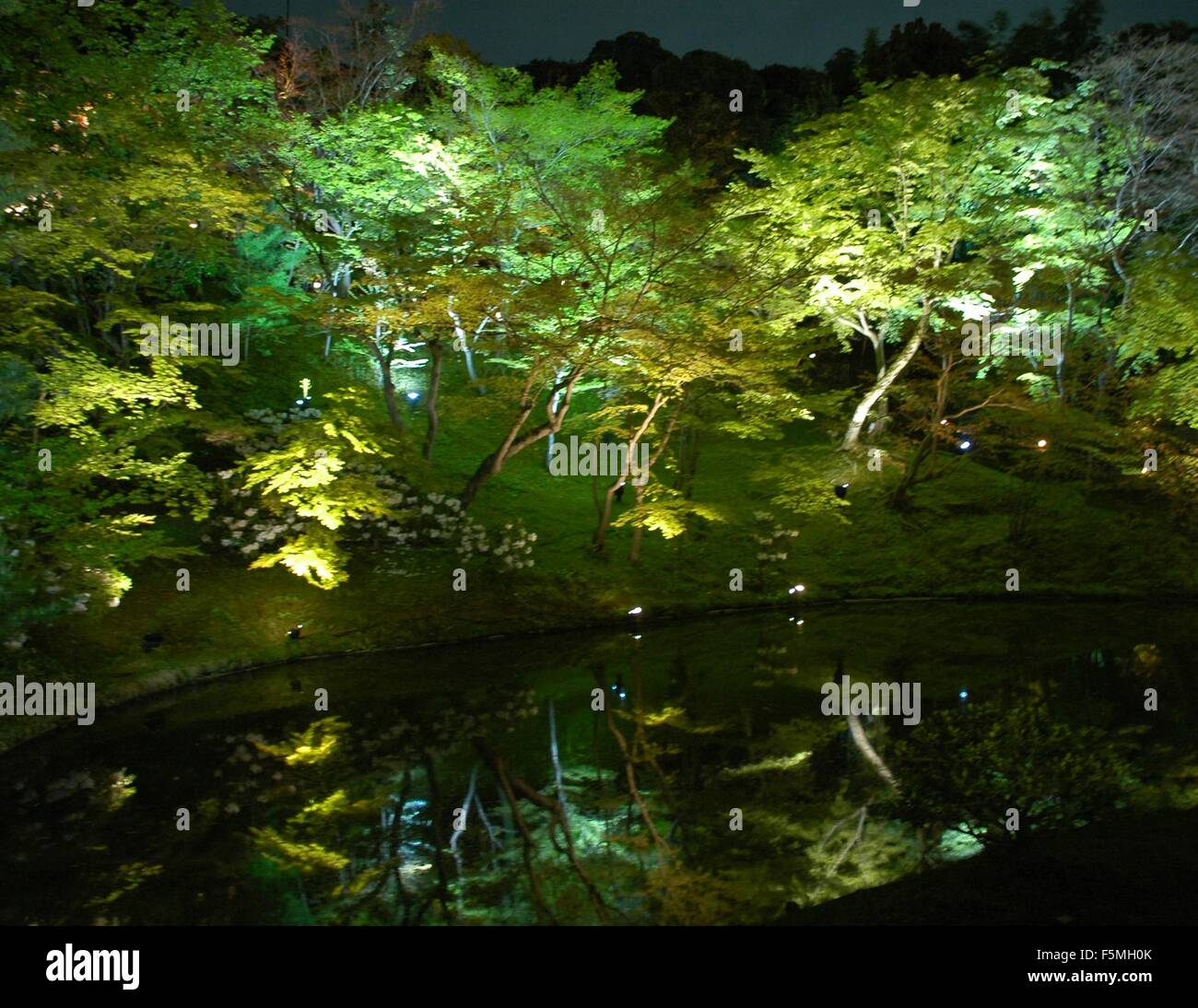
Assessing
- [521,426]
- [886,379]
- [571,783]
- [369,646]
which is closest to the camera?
[571,783]

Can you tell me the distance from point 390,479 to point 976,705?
11154 mm

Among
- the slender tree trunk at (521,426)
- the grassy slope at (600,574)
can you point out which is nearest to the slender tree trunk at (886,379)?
the grassy slope at (600,574)

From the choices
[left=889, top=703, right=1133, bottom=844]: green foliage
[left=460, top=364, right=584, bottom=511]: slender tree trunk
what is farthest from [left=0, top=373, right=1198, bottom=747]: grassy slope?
[left=889, top=703, right=1133, bottom=844]: green foliage

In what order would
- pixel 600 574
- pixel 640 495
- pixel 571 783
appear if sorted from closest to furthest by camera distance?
1. pixel 571 783
2. pixel 640 495
3. pixel 600 574

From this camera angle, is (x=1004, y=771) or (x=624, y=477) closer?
(x=1004, y=771)

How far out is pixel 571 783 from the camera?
7676mm

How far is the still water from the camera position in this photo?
5.68 m

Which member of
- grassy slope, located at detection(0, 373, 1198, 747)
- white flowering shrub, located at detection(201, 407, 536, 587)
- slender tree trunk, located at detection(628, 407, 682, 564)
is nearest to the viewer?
grassy slope, located at detection(0, 373, 1198, 747)

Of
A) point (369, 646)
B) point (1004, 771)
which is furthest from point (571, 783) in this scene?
point (369, 646)

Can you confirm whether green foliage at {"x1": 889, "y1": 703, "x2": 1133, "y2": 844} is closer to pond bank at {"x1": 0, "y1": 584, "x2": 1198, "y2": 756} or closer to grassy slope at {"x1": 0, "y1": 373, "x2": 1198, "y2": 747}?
pond bank at {"x1": 0, "y1": 584, "x2": 1198, "y2": 756}

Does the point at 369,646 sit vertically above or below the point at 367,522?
below

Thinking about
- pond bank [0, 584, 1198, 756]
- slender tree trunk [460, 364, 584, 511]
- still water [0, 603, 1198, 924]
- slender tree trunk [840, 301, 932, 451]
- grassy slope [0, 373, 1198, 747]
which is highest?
slender tree trunk [840, 301, 932, 451]

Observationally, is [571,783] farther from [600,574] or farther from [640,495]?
[600,574]

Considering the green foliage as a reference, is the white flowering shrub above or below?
above
